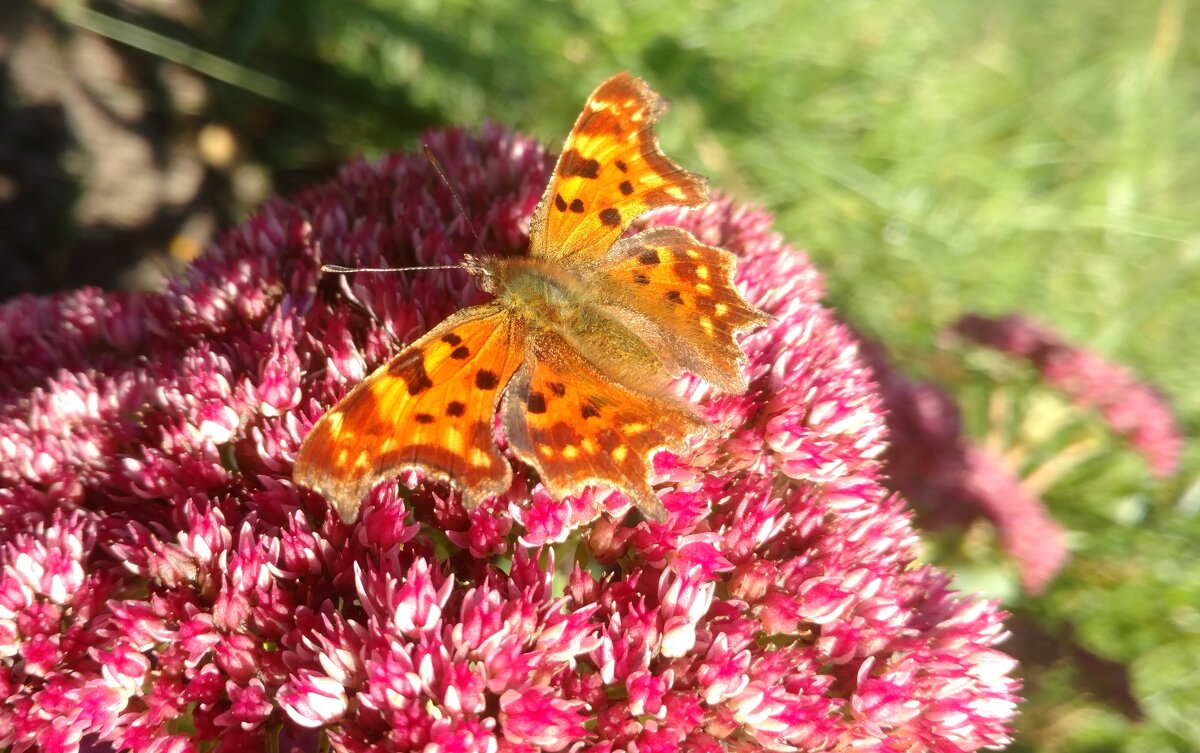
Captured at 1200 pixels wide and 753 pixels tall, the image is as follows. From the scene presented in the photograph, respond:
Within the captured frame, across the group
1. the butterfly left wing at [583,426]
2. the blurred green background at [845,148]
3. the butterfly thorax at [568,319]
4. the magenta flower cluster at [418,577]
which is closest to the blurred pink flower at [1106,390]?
the blurred green background at [845,148]

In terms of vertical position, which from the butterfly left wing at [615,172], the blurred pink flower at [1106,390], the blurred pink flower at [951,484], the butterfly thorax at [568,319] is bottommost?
the butterfly thorax at [568,319]

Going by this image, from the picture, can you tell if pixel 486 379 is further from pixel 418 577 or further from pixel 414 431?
pixel 418 577

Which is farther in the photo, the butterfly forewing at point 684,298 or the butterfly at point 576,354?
the butterfly forewing at point 684,298

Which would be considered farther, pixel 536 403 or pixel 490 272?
pixel 490 272

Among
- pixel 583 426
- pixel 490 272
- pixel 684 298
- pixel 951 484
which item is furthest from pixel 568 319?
pixel 951 484

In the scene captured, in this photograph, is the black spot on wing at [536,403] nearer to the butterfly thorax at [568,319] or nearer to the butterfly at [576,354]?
the butterfly at [576,354]

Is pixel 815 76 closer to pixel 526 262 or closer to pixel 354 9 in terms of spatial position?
pixel 354 9

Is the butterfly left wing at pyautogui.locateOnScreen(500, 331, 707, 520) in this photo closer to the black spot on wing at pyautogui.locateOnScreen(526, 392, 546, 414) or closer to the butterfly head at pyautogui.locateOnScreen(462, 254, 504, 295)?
the black spot on wing at pyautogui.locateOnScreen(526, 392, 546, 414)
